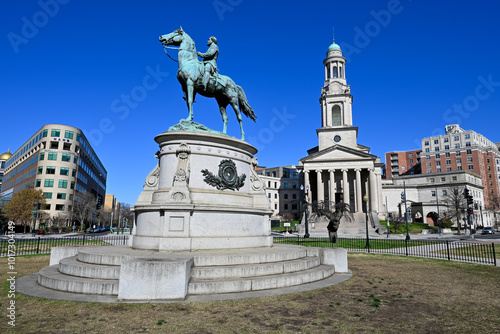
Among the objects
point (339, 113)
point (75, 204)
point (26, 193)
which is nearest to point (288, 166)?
point (339, 113)

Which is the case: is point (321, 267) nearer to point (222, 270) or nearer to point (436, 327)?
point (222, 270)

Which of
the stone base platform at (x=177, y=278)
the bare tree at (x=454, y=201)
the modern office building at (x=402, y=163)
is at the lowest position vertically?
the stone base platform at (x=177, y=278)

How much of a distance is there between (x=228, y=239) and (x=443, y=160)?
126807mm

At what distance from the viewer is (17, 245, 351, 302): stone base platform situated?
8.16 meters

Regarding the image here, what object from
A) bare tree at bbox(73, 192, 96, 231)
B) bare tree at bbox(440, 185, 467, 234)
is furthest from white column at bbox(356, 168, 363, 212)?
bare tree at bbox(73, 192, 96, 231)

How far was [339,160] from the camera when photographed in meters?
72.1

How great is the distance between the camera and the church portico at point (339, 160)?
70.3 metres

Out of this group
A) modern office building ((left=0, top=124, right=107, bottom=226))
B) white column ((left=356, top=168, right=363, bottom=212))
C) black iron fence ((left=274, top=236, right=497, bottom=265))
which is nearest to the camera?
black iron fence ((left=274, top=236, right=497, bottom=265))

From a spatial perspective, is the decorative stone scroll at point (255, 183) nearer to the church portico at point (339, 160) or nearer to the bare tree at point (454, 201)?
the church portico at point (339, 160)

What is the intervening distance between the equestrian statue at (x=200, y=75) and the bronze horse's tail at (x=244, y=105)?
36 cm

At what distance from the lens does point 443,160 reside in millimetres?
116562

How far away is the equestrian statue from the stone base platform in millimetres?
7175

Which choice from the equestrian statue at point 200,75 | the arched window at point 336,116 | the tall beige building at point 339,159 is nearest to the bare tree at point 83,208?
the tall beige building at point 339,159

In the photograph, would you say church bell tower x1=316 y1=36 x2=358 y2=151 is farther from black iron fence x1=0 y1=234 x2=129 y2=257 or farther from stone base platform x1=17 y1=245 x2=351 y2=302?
stone base platform x1=17 y1=245 x2=351 y2=302
